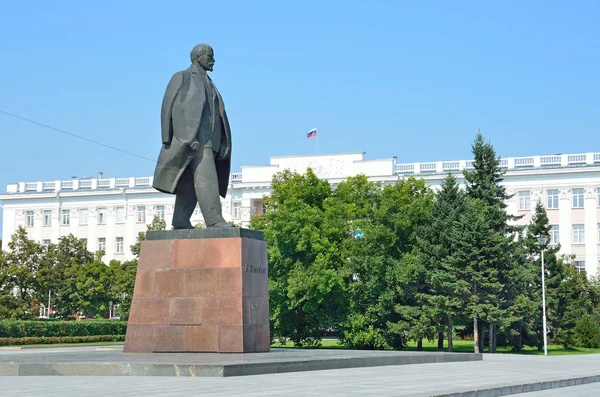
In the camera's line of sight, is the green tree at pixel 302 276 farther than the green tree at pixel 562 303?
No

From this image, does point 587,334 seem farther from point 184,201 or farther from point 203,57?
point 203,57

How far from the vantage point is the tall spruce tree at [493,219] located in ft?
114

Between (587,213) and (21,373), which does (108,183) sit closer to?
(587,213)

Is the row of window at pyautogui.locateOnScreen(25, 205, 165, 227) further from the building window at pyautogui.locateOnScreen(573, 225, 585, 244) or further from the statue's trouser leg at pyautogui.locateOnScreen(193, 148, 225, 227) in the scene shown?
the statue's trouser leg at pyautogui.locateOnScreen(193, 148, 225, 227)

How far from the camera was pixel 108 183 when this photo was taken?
227 feet

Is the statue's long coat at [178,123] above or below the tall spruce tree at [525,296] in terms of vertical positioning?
above

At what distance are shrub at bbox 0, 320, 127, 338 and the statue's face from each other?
80.6 feet

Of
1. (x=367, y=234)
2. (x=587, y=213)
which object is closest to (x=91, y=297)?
(x=367, y=234)

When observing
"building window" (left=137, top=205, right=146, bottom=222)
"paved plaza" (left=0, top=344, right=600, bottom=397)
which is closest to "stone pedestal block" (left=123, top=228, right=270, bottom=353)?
"paved plaza" (left=0, top=344, right=600, bottom=397)

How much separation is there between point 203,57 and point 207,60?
9cm

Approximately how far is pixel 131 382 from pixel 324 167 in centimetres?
5075

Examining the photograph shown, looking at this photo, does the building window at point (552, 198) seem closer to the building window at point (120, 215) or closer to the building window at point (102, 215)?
the building window at point (120, 215)

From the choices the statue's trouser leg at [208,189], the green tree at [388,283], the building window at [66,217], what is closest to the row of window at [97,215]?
the building window at [66,217]

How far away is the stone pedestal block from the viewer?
14.5 meters
